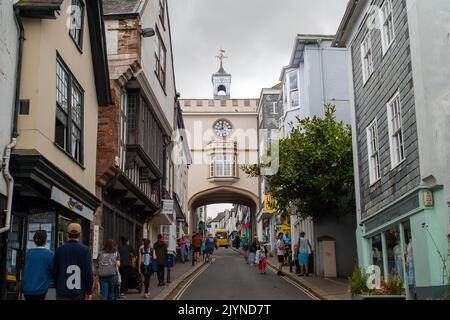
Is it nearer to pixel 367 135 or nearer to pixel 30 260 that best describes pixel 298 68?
pixel 367 135

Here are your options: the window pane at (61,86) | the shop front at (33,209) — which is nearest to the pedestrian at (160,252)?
the shop front at (33,209)

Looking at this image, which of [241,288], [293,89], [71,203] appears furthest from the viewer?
[293,89]

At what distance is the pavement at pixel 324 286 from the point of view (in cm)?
1585

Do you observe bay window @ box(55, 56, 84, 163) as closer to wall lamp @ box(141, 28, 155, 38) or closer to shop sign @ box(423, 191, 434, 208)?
wall lamp @ box(141, 28, 155, 38)

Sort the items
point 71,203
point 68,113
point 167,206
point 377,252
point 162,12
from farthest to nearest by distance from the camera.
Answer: point 167,206 → point 162,12 → point 377,252 → point 68,113 → point 71,203

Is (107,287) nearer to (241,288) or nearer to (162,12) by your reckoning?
(241,288)

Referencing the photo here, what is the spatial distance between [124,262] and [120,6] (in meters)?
9.36

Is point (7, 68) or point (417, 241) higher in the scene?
point (7, 68)

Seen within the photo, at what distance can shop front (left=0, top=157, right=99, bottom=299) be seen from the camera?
10.6 m

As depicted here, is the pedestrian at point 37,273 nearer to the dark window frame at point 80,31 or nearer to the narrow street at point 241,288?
the dark window frame at point 80,31

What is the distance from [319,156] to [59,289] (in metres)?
14.5

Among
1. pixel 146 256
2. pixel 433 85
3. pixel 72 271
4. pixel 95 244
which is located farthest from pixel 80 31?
pixel 433 85

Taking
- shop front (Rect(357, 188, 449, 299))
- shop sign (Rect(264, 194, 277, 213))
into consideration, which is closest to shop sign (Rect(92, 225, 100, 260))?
shop front (Rect(357, 188, 449, 299))

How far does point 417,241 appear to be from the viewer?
12.8 metres
